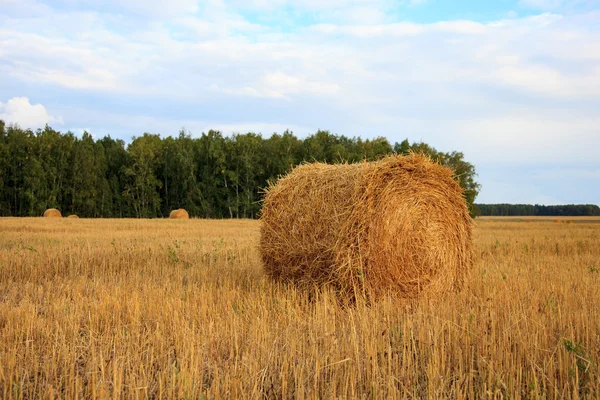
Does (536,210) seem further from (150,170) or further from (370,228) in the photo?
(370,228)

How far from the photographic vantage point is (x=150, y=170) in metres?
55.7

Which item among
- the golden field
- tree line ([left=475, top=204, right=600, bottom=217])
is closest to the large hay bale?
the golden field

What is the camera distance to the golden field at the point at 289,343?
389 cm

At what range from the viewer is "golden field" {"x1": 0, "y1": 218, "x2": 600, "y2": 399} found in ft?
12.8

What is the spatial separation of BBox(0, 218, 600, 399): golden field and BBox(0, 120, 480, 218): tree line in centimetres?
4217

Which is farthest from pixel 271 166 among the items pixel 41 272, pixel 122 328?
pixel 122 328

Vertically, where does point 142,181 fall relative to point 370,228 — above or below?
above

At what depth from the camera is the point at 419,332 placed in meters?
5.16

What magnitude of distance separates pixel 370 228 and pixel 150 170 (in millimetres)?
51978

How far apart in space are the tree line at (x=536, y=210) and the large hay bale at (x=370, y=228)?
81673mm

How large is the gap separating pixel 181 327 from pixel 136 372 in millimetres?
1033

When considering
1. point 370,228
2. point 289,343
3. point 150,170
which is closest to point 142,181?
point 150,170

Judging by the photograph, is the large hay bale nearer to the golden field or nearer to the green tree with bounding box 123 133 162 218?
the golden field

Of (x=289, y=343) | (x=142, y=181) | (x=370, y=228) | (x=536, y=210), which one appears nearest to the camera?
(x=289, y=343)
